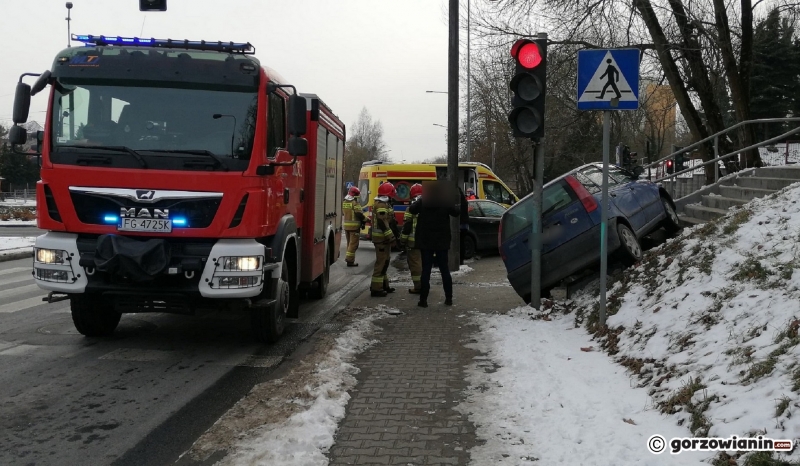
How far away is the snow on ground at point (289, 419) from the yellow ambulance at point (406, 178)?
14868 mm

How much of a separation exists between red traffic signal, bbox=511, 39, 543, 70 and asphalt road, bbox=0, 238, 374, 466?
431cm

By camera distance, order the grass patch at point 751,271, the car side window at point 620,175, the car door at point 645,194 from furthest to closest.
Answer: the car side window at point 620,175
the car door at point 645,194
the grass patch at point 751,271

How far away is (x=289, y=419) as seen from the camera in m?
5.02

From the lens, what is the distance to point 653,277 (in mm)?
8078

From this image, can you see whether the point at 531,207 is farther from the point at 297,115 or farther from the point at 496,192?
the point at 496,192

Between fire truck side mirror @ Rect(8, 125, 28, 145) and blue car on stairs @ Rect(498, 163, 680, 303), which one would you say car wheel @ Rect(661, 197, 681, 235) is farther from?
fire truck side mirror @ Rect(8, 125, 28, 145)

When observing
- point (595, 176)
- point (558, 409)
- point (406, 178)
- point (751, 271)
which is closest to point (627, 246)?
point (595, 176)

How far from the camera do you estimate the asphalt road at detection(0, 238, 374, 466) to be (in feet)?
15.6

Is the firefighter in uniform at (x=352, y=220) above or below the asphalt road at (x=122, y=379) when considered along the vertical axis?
above

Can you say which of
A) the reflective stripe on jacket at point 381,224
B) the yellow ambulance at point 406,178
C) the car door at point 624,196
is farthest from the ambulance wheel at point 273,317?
the yellow ambulance at point 406,178

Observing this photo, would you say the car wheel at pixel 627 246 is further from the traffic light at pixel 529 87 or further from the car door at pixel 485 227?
the car door at pixel 485 227

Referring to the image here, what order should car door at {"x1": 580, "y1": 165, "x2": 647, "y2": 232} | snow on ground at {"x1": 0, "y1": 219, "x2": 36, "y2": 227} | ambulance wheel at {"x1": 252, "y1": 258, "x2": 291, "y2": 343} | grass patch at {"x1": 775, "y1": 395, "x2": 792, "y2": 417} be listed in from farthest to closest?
snow on ground at {"x1": 0, "y1": 219, "x2": 36, "y2": 227} < car door at {"x1": 580, "y1": 165, "x2": 647, "y2": 232} < ambulance wheel at {"x1": 252, "y1": 258, "x2": 291, "y2": 343} < grass patch at {"x1": 775, "y1": 395, "x2": 792, "y2": 417}

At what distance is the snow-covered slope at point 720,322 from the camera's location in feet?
13.9

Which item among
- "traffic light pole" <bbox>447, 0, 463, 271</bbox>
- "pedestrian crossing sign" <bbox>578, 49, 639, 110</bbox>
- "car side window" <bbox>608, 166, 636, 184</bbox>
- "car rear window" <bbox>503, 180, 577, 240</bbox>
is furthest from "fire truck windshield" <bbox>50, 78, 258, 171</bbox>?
"traffic light pole" <bbox>447, 0, 463, 271</bbox>
